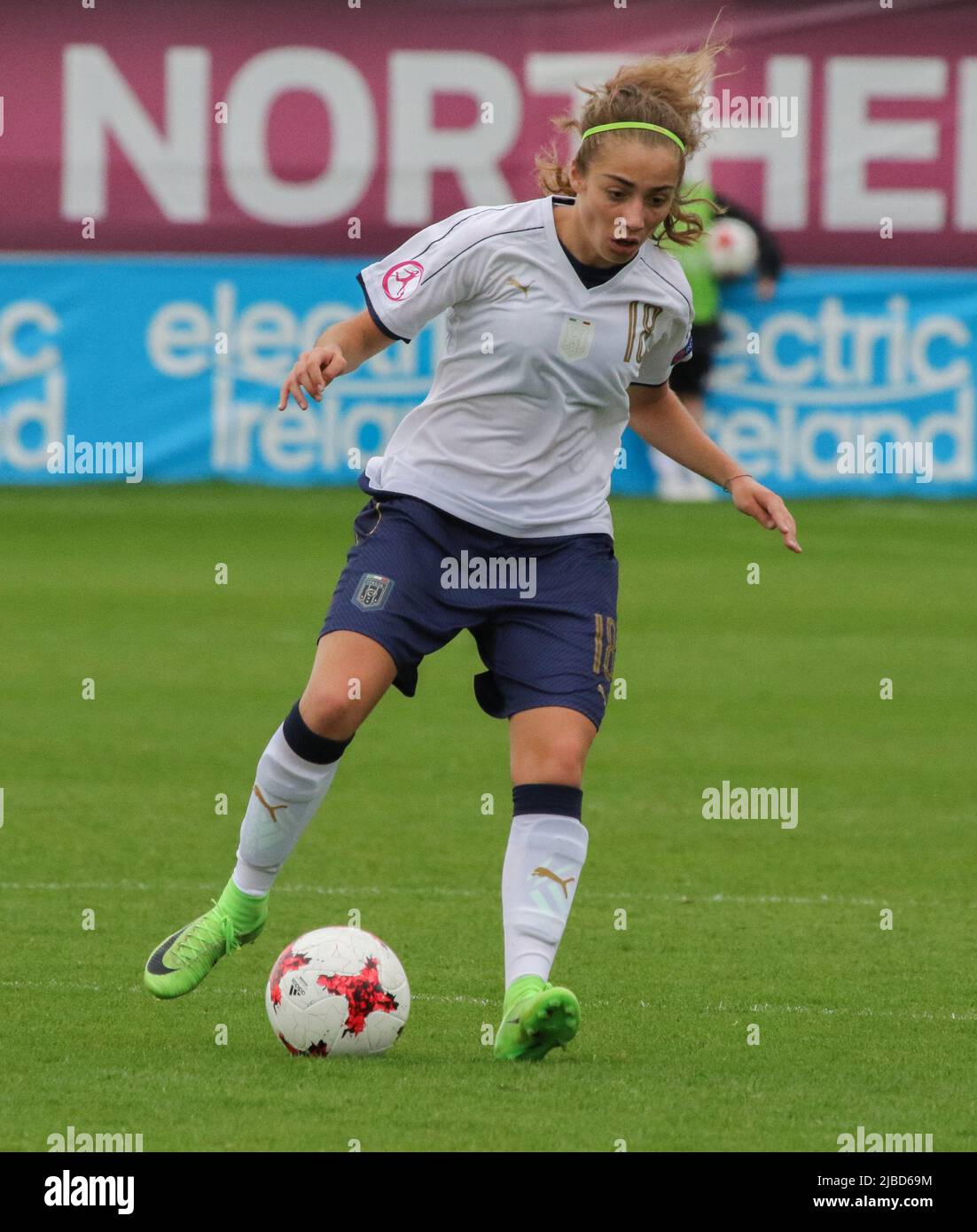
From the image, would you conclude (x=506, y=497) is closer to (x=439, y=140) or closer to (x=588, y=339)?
(x=588, y=339)

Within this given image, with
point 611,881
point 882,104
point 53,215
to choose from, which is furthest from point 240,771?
point 882,104

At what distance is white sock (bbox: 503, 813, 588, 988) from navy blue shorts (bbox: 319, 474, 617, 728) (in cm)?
27

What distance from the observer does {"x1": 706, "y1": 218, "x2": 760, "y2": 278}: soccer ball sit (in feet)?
62.2

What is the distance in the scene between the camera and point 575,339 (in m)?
5.42

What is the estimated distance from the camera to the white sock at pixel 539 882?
5309 mm

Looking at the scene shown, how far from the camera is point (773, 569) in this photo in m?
16.8

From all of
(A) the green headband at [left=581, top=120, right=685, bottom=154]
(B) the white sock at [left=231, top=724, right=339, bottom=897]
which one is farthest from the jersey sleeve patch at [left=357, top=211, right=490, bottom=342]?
(B) the white sock at [left=231, top=724, right=339, bottom=897]

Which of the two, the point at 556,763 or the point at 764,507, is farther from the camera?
the point at 764,507

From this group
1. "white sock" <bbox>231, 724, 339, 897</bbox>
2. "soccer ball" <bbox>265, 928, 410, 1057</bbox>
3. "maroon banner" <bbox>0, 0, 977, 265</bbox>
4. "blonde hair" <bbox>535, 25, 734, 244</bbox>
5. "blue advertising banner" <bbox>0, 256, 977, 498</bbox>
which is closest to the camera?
"soccer ball" <bbox>265, 928, 410, 1057</bbox>

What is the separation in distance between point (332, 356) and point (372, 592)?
0.57 m

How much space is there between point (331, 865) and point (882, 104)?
13.1 m

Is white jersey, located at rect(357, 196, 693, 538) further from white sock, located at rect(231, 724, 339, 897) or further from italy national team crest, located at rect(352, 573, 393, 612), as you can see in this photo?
white sock, located at rect(231, 724, 339, 897)

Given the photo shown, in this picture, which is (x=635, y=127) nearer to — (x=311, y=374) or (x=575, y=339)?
(x=575, y=339)

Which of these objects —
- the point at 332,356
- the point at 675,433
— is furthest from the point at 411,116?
the point at 332,356
